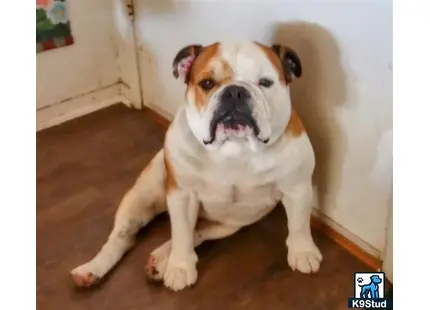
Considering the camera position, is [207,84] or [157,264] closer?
[207,84]

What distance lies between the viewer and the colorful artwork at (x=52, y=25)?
1.98m

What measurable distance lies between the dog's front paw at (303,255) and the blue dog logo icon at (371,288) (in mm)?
105

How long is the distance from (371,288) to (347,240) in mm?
150

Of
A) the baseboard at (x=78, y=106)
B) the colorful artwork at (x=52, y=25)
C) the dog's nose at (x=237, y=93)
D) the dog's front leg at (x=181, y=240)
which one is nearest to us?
the dog's nose at (x=237, y=93)

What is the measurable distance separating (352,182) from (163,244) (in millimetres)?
461

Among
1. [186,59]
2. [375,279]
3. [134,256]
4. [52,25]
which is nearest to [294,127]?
[186,59]

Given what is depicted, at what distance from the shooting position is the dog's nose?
1.24m

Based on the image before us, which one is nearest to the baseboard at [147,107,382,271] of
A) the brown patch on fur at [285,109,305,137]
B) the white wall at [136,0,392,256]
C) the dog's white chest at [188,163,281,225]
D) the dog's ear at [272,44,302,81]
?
the white wall at [136,0,392,256]

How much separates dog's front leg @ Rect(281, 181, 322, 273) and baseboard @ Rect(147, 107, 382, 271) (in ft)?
0.29

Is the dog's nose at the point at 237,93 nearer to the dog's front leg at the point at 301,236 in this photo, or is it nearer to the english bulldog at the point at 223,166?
the english bulldog at the point at 223,166
